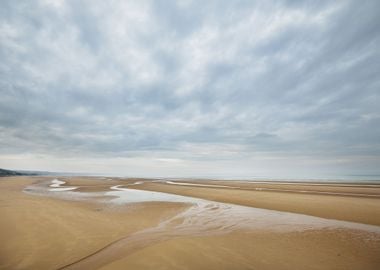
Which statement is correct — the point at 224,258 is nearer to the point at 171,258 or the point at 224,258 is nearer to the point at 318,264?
the point at 171,258

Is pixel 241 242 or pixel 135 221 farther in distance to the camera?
pixel 135 221

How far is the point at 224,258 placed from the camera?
6.38m

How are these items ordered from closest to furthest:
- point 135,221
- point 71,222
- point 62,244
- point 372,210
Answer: point 62,244 < point 71,222 < point 135,221 < point 372,210

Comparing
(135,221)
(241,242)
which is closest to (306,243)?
(241,242)

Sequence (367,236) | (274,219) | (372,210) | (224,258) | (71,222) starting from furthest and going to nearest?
1. (372,210)
2. (274,219)
3. (71,222)
4. (367,236)
5. (224,258)

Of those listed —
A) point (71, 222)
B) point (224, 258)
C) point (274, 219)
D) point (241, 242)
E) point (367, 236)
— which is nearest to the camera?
point (224, 258)

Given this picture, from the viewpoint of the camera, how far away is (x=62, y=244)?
7.23 m

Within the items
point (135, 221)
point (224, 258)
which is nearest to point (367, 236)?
point (224, 258)

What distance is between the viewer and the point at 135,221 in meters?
11.0

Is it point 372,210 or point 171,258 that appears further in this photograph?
point 372,210

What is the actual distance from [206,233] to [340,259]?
4.96m

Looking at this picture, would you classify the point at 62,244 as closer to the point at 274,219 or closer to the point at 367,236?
the point at 274,219

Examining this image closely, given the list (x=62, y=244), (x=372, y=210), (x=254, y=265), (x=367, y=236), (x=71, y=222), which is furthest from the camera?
(x=372, y=210)

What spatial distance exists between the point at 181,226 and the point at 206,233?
171 centimetres
